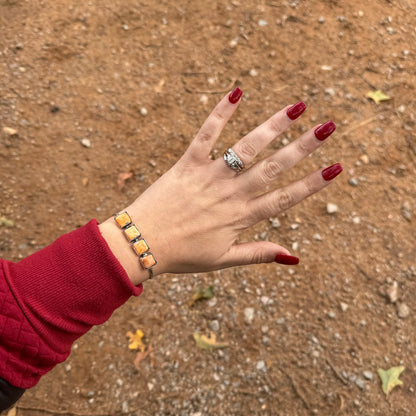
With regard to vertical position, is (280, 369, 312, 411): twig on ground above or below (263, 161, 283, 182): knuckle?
below

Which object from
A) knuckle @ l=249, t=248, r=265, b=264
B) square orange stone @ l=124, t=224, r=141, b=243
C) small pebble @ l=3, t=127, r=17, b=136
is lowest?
small pebble @ l=3, t=127, r=17, b=136

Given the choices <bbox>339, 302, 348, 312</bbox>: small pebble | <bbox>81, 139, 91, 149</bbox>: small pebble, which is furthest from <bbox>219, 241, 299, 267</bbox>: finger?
<bbox>81, 139, 91, 149</bbox>: small pebble

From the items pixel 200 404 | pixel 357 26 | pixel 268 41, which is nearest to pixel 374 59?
pixel 357 26

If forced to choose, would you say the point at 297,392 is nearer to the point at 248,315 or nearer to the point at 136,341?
the point at 248,315

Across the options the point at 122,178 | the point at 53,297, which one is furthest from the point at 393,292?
the point at 53,297

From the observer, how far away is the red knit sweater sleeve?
1.37 metres

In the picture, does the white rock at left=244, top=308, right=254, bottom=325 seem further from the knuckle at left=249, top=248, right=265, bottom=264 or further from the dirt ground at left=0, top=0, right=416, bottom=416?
the knuckle at left=249, top=248, right=265, bottom=264

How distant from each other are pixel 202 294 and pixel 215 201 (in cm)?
111

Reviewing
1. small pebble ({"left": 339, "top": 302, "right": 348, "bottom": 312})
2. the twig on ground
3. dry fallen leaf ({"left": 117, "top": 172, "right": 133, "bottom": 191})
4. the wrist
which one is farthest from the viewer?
Result: dry fallen leaf ({"left": 117, "top": 172, "right": 133, "bottom": 191})

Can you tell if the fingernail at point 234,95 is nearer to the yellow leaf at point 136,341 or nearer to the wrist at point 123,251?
the wrist at point 123,251

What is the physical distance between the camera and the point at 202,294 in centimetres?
267

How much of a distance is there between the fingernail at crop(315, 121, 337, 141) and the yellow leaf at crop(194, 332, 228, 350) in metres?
1.49

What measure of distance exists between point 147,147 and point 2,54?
1487 mm

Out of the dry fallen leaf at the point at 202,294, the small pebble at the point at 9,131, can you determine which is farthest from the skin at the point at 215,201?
the small pebble at the point at 9,131
